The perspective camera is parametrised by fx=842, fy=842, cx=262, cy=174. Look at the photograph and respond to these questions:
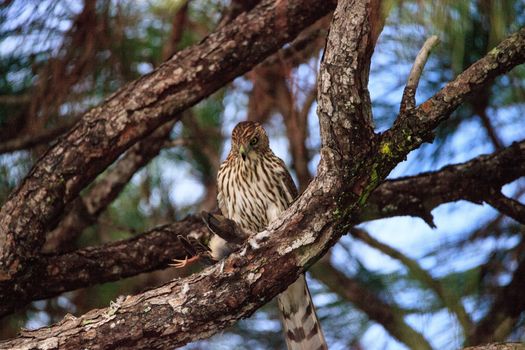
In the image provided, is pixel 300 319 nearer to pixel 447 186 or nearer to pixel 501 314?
pixel 447 186

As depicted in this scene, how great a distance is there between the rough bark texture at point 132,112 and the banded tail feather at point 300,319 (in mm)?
1086

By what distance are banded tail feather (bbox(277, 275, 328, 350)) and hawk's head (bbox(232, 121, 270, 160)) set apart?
2.35 feet

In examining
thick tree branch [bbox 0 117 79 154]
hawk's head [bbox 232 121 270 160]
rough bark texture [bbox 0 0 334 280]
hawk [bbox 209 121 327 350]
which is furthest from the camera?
thick tree branch [bbox 0 117 79 154]

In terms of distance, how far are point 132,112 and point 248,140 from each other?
0.68 m

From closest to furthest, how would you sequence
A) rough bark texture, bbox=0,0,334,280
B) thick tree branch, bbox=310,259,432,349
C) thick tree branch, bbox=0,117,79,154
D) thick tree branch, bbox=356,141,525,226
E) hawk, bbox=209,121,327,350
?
1. thick tree branch, bbox=310,259,432,349
2. rough bark texture, bbox=0,0,334,280
3. thick tree branch, bbox=356,141,525,226
4. hawk, bbox=209,121,327,350
5. thick tree branch, bbox=0,117,79,154

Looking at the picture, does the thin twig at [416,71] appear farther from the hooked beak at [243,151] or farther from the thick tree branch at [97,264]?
the thick tree branch at [97,264]

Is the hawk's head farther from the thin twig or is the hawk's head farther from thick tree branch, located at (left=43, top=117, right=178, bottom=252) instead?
the thin twig

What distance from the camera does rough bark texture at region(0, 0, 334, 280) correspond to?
149 inches

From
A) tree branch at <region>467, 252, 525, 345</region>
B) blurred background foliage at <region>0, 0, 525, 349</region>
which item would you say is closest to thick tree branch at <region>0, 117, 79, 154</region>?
blurred background foliage at <region>0, 0, 525, 349</region>

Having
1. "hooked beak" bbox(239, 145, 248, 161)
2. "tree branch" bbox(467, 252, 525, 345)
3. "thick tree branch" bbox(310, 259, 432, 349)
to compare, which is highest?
"hooked beak" bbox(239, 145, 248, 161)

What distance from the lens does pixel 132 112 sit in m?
4.00

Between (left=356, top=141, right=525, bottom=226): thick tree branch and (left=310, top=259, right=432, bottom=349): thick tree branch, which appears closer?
(left=310, top=259, right=432, bottom=349): thick tree branch

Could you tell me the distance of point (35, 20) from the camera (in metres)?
4.23

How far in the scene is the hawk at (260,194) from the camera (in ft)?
13.9
